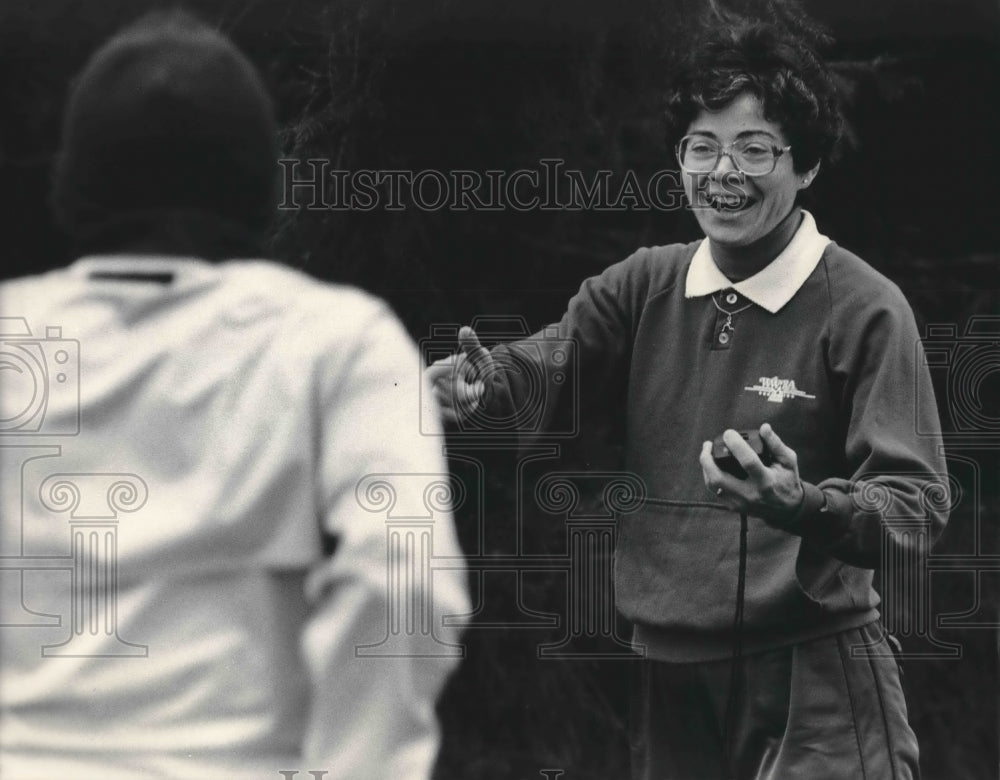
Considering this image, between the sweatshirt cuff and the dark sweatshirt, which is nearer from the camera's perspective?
the sweatshirt cuff

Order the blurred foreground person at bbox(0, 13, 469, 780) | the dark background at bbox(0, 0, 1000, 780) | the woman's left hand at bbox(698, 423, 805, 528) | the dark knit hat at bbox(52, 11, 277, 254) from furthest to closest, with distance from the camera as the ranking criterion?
the dark background at bbox(0, 0, 1000, 780) → the woman's left hand at bbox(698, 423, 805, 528) → the dark knit hat at bbox(52, 11, 277, 254) → the blurred foreground person at bbox(0, 13, 469, 780)

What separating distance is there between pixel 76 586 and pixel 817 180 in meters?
1.69

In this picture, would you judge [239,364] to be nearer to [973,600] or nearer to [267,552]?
[267,552]

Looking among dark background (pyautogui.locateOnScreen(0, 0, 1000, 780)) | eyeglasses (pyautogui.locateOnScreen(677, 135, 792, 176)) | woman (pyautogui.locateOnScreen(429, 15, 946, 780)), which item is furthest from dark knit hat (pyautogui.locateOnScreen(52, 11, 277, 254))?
eyeglasses (pyautogui.locateOnScreen(677, 135, 792, 176))

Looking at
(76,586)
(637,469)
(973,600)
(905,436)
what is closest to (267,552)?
(76,586)

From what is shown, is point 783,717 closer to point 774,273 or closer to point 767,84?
point 774,273

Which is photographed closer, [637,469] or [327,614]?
[327,614]

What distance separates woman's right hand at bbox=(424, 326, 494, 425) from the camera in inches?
137

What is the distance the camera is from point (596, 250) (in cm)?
352

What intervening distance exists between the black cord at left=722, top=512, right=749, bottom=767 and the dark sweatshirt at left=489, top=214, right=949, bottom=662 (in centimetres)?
1

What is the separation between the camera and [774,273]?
11.3ft

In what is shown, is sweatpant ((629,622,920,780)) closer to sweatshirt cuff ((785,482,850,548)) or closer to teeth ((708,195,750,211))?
sweatshirt cuff ((785,482,850,548))

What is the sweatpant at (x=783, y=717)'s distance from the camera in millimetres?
3398

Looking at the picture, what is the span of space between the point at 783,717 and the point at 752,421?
1.99 feet
